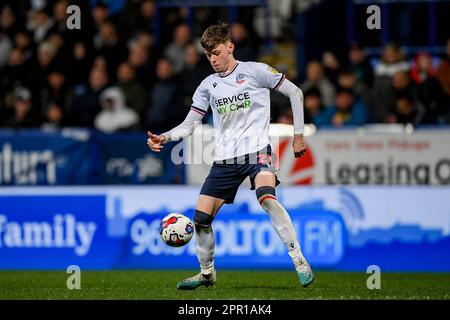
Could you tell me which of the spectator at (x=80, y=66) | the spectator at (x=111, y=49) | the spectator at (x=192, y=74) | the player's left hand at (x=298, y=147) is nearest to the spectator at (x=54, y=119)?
the spectator at (x=80, y=66)

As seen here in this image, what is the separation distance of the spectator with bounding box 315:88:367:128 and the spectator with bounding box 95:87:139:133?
10.5 ft

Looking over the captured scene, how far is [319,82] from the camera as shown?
1889 centimetres

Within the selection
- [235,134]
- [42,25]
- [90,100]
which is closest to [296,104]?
[235,134]

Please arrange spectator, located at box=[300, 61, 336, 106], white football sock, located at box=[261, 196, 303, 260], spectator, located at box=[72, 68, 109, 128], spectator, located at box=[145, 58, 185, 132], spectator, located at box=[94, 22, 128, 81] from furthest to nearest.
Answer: spectator, located at box=[94, 22, 128, 81], spectator, located at box=[72, 68, 109, 128], spectator, located at box=[145, 58, 185, 132], spectator, located at box=[300, 61, 336, 106], white football sock, located at box=[261, 196, 303, 260]

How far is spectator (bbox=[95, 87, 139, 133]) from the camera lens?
19156 mm

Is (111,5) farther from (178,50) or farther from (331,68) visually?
(331,68)

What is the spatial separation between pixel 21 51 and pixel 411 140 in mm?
8202

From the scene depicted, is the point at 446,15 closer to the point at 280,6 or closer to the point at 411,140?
the point at 280,6

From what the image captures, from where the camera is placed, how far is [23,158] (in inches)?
698

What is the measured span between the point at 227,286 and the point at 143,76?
817 cm

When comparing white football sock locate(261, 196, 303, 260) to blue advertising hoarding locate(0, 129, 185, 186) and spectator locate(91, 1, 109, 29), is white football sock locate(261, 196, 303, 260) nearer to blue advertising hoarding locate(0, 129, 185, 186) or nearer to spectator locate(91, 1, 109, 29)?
blue advertising hoarding locate(0, 129, 185, 186)

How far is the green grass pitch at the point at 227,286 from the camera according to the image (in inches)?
431

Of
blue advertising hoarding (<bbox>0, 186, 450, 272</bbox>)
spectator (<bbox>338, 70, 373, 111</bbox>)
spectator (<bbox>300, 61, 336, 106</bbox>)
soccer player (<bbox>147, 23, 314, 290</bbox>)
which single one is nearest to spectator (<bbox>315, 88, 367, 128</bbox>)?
spectator (<bbox>338, 70, 373, 111</bbox>)
